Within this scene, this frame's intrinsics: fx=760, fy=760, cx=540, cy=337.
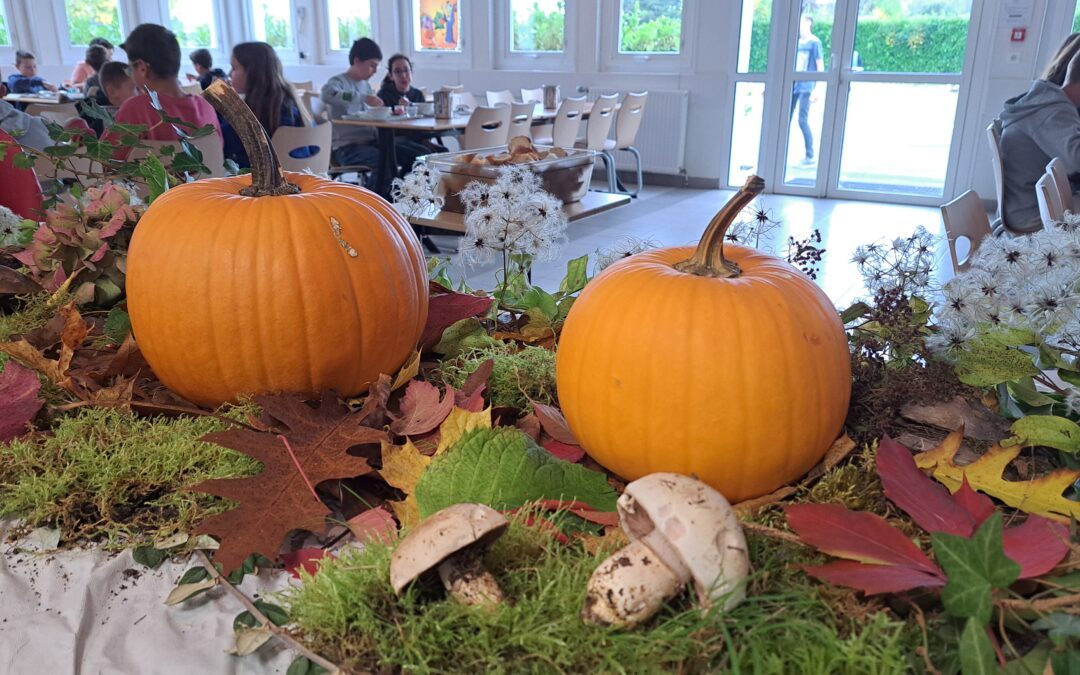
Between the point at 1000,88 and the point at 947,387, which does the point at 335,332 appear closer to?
the point at 947,387

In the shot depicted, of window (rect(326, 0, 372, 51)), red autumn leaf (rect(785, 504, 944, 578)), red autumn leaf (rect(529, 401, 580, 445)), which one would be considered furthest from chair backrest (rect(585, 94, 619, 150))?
red autumn leaf (rect(785, 504, 944, 578))

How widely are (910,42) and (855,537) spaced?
7.25m

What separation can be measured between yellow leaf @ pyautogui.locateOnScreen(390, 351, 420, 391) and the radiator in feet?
24.0

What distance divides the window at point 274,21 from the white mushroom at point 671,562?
11.2m

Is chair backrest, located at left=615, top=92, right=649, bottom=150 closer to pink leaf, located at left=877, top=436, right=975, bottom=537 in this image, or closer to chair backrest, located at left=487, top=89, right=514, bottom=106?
chair backrest, located at left=487, top=89, right=514, bottom=106

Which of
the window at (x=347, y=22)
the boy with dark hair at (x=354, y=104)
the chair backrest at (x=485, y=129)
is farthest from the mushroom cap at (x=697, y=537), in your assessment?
the window at (x=347, y=22)

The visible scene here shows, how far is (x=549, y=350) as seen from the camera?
111cm

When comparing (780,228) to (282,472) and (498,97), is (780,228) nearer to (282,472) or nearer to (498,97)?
(498,97)

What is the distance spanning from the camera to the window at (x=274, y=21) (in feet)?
34.1

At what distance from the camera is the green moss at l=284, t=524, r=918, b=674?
21.3 inches

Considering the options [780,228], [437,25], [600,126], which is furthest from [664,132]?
[437,25]

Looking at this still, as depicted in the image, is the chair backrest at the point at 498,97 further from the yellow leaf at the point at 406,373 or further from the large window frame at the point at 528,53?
the yellow leaf at the point at 406,373

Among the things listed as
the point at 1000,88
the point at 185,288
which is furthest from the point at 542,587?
the point at 1000,88

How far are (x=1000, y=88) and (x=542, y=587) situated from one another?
7.30 metres
